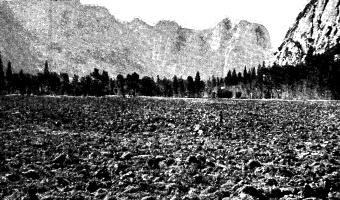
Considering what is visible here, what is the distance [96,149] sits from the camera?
20016mm

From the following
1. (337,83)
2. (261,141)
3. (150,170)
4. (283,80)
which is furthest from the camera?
(283,80)

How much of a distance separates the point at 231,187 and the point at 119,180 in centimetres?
411

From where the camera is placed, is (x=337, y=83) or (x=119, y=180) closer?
(x=119, y=180)

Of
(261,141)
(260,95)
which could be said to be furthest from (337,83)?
(261,141)

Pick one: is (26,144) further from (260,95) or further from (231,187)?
(260,95)

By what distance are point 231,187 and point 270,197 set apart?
1501 millimetres

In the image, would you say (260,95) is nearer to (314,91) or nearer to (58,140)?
(314,91)

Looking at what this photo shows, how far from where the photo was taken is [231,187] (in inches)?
489

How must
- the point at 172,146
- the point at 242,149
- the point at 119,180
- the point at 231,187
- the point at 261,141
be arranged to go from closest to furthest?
the point at 231,187 → the point at 119,180 → the point at 242,149 → the point at 172,146 → the point at 261,141

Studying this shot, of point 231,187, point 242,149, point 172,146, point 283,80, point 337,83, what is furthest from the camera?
point 283,80

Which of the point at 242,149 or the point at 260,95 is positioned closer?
the point at 242,149

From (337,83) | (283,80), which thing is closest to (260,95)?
(283,80)

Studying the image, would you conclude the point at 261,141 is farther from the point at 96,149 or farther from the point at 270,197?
the point at 270,197

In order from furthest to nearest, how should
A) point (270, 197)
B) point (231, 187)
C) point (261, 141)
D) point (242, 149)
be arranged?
point (261, 141)
point (242, 149)
point (231, 187)
point (270, 197)
